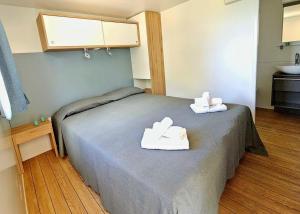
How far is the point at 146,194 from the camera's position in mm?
1011

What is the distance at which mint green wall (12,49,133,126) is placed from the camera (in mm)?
2445

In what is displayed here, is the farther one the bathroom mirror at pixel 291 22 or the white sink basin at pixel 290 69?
the bathroom mirror at pixel 291 22

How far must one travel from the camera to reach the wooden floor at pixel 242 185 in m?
1.54

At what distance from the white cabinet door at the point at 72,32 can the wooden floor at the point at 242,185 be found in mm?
1674

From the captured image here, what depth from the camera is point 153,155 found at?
128 centimetres

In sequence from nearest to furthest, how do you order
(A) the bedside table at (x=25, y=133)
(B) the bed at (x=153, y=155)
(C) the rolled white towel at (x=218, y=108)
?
(B) the bed at (x=153, y=155), (C) the rolled white towel at (x=218, y=108), (A) the bedside table at (x=25, y=133)

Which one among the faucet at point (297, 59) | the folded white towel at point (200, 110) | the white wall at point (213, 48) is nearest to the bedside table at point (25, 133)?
the folded white towel at point (200, 110)

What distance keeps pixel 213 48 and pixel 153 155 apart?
2.27 metres

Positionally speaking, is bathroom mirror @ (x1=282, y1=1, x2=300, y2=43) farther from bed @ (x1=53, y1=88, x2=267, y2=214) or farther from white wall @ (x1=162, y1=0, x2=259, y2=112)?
bed @ (x1=53, y1=88, x2=267, y2=214)

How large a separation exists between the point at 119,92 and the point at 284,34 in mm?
3278

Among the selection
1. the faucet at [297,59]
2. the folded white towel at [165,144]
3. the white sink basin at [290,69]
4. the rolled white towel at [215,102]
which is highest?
the faucet at [297,59]

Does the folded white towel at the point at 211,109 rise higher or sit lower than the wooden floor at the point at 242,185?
higher

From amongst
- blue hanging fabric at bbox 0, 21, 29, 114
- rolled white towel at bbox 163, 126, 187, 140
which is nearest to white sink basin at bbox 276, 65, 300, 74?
rolled white towel at bbox 163, 126, 187, 140

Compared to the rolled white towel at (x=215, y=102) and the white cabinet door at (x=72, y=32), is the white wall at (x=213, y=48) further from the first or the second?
the white cabinet door at (x=72, y=32)
